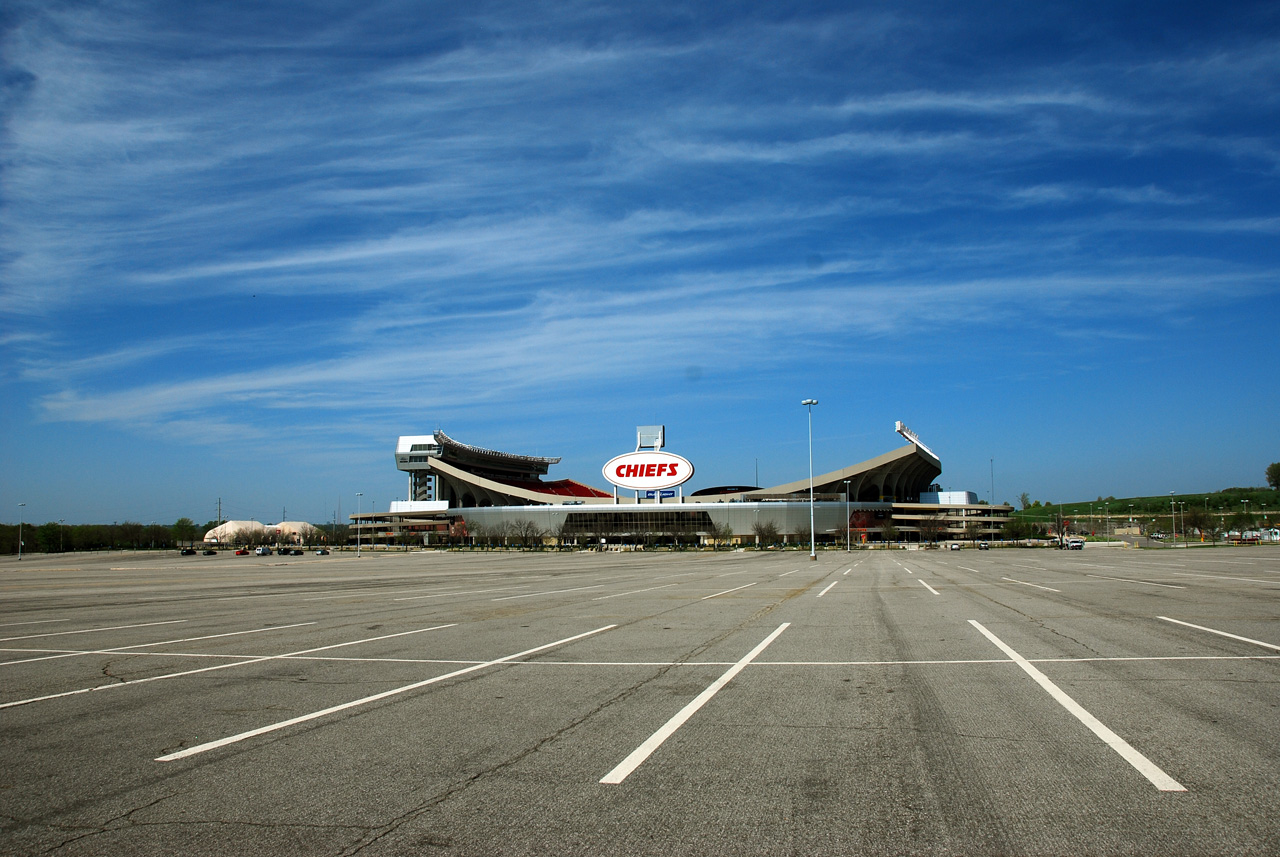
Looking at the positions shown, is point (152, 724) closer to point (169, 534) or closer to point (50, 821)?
point (50, 821)

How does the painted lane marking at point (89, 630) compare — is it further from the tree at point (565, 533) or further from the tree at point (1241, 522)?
the tree at point (1241, 522)

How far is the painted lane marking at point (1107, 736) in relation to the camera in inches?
206

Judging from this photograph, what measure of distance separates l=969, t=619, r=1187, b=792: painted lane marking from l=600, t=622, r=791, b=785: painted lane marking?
129 inches

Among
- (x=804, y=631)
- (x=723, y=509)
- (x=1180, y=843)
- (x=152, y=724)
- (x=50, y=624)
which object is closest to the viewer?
(x=1180, y=843)

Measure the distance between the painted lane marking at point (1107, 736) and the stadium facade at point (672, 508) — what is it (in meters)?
107

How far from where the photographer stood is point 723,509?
13350cm

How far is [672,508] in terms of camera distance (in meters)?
134

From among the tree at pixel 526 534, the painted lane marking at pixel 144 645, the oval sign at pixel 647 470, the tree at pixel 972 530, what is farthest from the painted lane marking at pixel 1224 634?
the tree at pixel 972 530

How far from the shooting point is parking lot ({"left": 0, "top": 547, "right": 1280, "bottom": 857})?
4.54 meters

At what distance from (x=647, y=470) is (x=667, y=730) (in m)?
117

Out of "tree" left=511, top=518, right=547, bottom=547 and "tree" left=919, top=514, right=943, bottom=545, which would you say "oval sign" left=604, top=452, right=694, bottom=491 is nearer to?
"tree" left=511, top=518, right=547, bottom=547

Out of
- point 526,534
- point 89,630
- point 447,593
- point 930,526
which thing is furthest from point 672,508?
point 89,630

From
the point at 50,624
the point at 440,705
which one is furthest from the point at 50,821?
the point at 50,624

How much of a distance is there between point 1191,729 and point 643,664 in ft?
19.0
